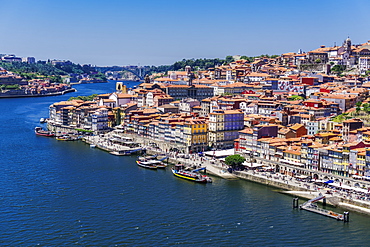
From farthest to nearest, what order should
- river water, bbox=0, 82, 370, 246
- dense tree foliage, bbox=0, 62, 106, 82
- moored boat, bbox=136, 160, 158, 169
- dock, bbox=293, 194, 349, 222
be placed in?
dense tree foliage, bbox=0, 62, 106, 82 < moored boat, bbox=136, 160, 158, 169 < dock, bbox=293, 194, 349, 222 < river water, bbox=0, 82, 370, 246

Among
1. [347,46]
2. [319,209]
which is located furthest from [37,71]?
[319,209]

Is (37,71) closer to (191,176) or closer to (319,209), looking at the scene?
(191,176)

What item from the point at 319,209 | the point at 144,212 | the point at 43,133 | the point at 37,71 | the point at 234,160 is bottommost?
the point at 144,212

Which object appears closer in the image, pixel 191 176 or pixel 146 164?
pixel 191 176

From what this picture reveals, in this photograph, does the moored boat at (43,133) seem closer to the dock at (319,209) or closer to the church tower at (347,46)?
the dock at (319,209)

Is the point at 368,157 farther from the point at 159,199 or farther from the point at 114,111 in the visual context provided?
the point at 114,111

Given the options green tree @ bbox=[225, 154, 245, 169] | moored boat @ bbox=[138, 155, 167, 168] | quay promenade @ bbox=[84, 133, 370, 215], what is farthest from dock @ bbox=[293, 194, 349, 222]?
moored boat @ bbox=[138, 155, 167, 168]

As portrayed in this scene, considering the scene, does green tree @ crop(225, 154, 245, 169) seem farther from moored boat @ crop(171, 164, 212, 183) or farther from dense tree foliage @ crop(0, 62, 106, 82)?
dense tree foliage @ crop(0, 62, 106, 82)

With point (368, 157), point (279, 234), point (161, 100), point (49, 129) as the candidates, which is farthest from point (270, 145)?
point (49, 129)

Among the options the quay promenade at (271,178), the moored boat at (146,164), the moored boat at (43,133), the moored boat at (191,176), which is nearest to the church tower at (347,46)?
the quay promenade at (271,178)
